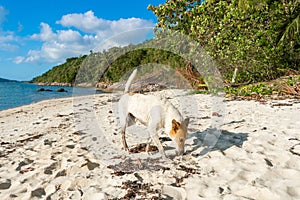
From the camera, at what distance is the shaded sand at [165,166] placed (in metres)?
3.29

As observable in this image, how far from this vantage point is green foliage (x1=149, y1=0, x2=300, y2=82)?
1302 centimetres

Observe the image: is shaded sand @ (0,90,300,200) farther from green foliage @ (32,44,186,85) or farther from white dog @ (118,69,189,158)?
green foliage @ (32,44,186,85)

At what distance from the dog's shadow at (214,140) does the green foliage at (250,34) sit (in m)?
8.65

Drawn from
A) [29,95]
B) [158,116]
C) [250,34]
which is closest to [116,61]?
[158,116]

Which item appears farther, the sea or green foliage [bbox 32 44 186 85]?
the sea

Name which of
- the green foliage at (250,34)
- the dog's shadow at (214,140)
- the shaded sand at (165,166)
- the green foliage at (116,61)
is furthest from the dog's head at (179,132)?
the green foliage at (250,34)

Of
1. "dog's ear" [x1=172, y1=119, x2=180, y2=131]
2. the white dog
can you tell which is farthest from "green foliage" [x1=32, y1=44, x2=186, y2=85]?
"dog's ear" [x1=172, y1=119, x2=180, y2=131]

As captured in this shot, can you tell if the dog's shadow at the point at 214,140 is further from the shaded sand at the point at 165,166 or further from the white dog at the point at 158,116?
the white dog at the point at 158,116

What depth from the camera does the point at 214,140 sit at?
5340 millimetres

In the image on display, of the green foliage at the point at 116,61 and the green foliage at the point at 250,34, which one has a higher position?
the green foliage at the point at 250,34

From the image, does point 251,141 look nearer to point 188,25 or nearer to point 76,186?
point 76,186

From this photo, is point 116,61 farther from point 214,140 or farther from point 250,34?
point 250,34

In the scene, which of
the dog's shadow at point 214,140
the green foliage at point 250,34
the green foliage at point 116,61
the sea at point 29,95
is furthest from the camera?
the green foliage at point 250,34

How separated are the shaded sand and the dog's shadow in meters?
0.02
